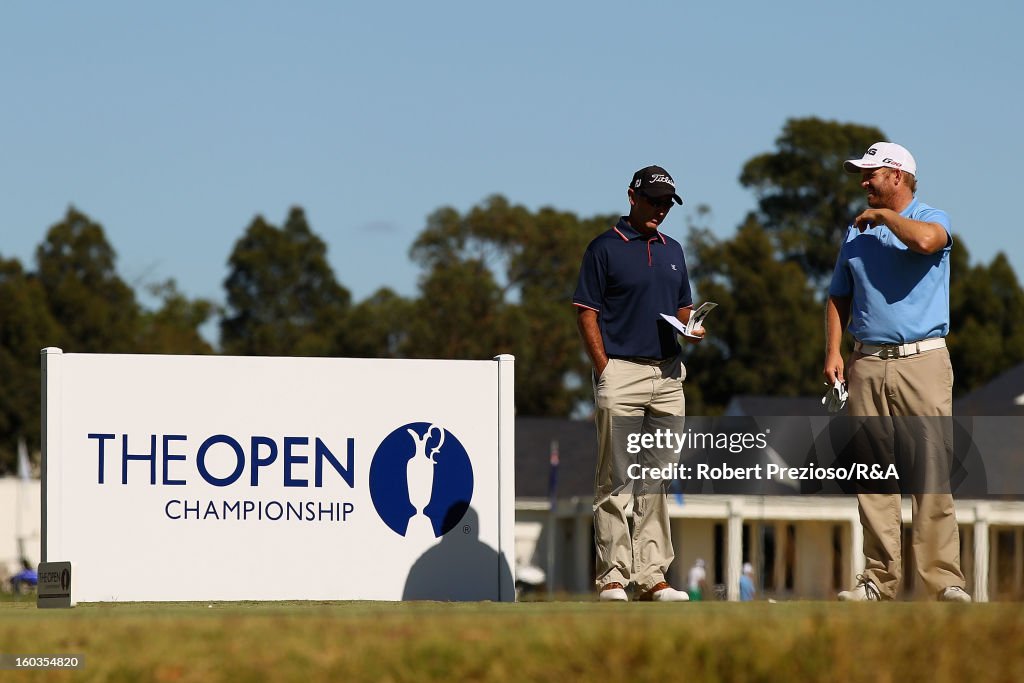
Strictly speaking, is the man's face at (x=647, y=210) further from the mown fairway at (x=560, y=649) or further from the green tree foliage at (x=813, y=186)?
the green tree foliage at (x=813, y=186)

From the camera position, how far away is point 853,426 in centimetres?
823

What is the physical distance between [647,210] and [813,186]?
2680 inches

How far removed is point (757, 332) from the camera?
6475cm

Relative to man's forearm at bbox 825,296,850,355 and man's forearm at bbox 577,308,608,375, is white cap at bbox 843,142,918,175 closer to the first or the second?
man's forearm at bbox 825,296,850,355

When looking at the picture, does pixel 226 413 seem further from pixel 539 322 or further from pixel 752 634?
Result: pixel 539 322

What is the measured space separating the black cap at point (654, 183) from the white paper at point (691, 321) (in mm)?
548

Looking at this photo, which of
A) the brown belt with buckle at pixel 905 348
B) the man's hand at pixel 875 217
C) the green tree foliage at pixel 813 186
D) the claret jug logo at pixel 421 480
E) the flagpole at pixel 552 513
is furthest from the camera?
the green tree foliage at pixel 813 186

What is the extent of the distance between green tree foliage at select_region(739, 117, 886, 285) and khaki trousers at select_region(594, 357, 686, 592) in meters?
66.2

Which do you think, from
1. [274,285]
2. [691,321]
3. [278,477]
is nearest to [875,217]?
[691,321]

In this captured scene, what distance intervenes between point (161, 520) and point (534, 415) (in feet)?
189

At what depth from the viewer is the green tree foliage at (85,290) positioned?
69.5 meters

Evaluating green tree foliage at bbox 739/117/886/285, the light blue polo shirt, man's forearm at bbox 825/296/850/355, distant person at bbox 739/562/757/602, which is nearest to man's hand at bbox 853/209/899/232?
the light blue polo shirt

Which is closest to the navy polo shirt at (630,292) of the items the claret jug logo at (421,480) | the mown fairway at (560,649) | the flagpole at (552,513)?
the claret jug logo at (421,480)

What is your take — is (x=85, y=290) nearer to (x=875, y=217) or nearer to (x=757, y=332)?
(x=757, y=332)
